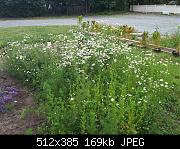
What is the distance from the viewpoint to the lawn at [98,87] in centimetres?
525

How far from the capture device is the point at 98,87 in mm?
5965

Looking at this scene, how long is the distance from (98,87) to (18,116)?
126 centimetres

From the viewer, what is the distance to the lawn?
5250 millimetres

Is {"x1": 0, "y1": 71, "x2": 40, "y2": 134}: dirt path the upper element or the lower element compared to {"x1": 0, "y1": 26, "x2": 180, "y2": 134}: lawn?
lower

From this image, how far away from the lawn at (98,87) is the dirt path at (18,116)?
0.15m

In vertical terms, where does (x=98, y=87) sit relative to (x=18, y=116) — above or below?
above

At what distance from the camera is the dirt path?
5.65m

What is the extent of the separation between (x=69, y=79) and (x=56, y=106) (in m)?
1.26

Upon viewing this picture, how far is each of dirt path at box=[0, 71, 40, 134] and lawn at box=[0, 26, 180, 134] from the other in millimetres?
154

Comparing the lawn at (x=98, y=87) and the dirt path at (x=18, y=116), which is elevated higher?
the lawn at (x=98, y=87)

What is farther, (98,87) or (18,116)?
(18,116)

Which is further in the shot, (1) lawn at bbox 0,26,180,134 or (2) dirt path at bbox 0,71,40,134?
(2) dirt path at bbox 0,71,40,134
